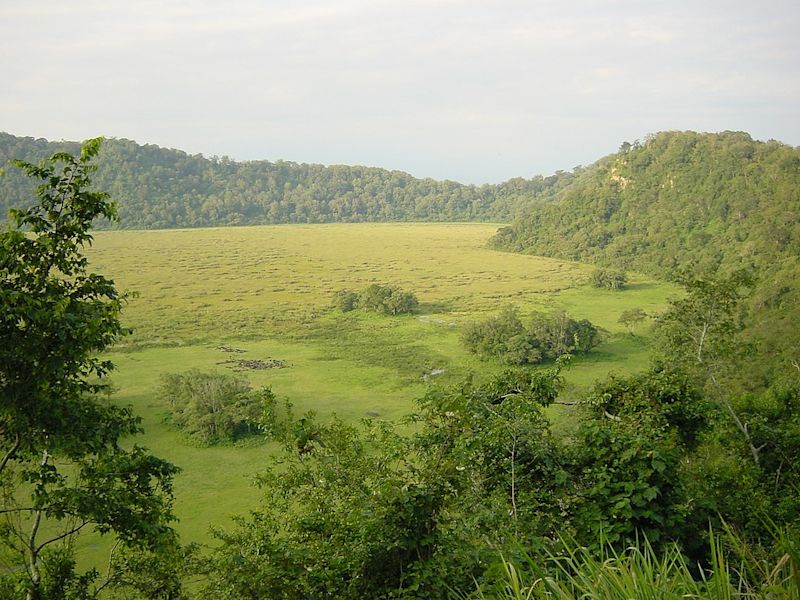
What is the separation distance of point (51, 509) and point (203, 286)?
3858 centimetres

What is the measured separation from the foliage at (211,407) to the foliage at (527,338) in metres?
9.85

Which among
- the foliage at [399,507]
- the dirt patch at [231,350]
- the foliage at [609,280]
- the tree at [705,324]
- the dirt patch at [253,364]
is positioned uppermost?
the tree at [705,324]

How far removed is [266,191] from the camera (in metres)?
105

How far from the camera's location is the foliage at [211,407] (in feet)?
54.2

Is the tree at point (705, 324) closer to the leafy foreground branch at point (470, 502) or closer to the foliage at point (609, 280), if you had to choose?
the leafy foreground branch at point (470, 502)

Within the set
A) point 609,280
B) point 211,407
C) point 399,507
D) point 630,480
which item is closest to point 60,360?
point 399,507

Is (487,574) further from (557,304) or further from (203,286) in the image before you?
(203,286)

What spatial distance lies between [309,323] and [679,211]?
37.6 metres

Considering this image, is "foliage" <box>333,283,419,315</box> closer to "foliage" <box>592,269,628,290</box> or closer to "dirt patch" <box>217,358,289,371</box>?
"dirt patch" <box>217,358,289,371</box>

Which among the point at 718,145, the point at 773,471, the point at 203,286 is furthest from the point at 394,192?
the point at 773,471

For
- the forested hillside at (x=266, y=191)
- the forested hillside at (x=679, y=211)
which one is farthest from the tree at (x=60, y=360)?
the forested hillside at (x=266, y=191)

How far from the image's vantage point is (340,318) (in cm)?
3284

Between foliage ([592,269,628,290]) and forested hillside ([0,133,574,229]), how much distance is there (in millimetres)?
61010

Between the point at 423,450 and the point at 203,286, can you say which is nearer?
the point at 423,450
